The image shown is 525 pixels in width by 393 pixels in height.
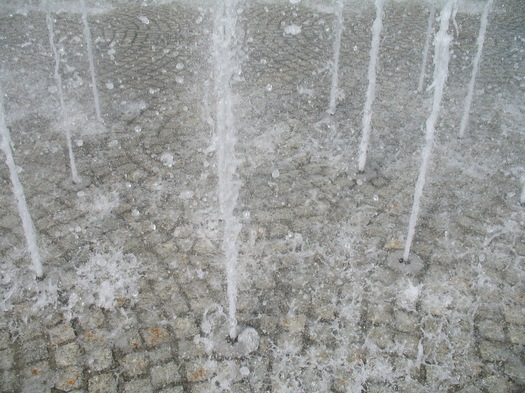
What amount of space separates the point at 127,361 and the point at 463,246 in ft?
9.33

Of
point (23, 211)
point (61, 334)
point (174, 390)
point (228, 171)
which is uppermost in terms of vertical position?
point (23, 211)

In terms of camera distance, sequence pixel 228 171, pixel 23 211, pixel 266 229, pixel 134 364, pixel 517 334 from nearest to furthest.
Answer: pixel 134 364
pixel 517 334
pixel 23 211
pixel 266 229
pixel 228 171

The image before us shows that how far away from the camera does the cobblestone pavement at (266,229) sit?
121 inches

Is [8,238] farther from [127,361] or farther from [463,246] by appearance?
[463,246]

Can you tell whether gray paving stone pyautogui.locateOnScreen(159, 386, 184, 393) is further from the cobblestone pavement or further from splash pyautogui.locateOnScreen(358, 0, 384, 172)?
splash pyautogui.locateOnScreen(358, 0, 384, 172)

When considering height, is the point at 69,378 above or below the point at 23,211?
below

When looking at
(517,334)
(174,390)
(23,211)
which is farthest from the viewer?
(23,211)

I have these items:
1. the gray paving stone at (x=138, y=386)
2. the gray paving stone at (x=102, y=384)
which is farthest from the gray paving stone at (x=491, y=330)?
the gray paving stone at (x=102, y=384)

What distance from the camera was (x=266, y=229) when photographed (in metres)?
4.16

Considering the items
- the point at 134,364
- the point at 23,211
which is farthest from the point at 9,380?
the point at 23,211

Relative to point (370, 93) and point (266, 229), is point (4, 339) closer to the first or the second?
point (266, 229)

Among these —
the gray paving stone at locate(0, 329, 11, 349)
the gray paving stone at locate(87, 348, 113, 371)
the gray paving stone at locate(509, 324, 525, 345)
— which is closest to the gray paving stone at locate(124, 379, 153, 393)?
the gray paving stone at locate(87, 348, 113, 371)

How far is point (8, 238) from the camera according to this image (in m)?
3.99

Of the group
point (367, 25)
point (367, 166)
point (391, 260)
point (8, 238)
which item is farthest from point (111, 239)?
point (367, 25)
